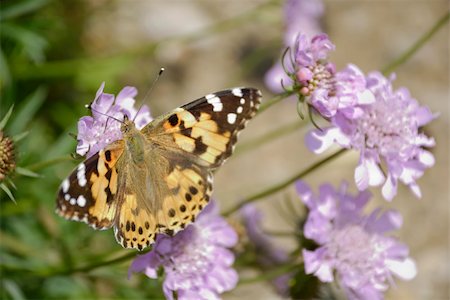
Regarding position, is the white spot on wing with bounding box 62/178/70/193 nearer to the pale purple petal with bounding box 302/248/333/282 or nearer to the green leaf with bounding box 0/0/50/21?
the pale purple petal with bounding box 302/248/333/282

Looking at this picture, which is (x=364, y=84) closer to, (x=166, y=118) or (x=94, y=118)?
(x=166, y=118)

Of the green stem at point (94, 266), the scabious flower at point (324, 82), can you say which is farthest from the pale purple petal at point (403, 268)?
the green stem at point (94, 266)

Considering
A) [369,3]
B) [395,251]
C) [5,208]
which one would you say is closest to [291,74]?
[395,251]

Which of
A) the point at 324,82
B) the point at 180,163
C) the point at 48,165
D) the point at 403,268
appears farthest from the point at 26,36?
the point at 403,268

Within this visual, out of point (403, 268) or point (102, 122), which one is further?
point (403, 268)

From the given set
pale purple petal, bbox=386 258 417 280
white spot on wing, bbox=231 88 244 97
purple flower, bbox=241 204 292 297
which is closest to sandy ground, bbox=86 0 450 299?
purple flower, bbox=241 204 292 297

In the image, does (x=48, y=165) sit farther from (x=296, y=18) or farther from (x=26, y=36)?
(x=296, y=18)

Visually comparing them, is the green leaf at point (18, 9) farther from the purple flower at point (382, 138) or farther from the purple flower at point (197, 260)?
the purple flower at point (382, 138)
